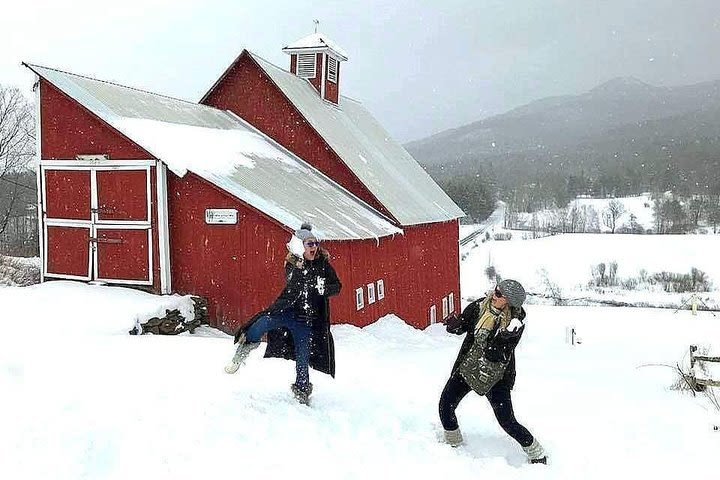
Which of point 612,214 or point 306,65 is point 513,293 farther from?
point 612,214

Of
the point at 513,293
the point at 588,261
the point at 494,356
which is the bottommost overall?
the point at 588,261

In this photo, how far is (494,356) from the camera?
210 inches

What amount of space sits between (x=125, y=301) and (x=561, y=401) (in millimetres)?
8440

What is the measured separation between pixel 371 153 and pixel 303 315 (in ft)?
53.3

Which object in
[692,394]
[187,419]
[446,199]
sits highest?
[446,199]

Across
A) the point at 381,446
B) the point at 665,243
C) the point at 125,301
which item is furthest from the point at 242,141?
the point at 665,243

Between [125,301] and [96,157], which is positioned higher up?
[96,157]

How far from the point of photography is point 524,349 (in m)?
17.9

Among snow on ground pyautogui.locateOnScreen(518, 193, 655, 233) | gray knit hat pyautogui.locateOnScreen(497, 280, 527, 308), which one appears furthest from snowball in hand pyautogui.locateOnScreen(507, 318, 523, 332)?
snow on ground pyautogui.locateOnScreen(518, 193, 655, 233)

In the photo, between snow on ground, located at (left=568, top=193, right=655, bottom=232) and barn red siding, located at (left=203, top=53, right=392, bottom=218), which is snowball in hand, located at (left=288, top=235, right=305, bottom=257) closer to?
barn red siding, located at (left=203, top=53, right=392, bottom=218)

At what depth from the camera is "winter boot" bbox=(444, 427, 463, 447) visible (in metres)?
5.63

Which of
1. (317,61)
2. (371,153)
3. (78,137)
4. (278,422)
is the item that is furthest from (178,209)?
(317,61)

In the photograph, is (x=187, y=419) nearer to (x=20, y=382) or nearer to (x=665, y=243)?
(x=20, y=382)

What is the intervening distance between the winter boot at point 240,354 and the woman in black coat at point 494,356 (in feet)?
7.35
